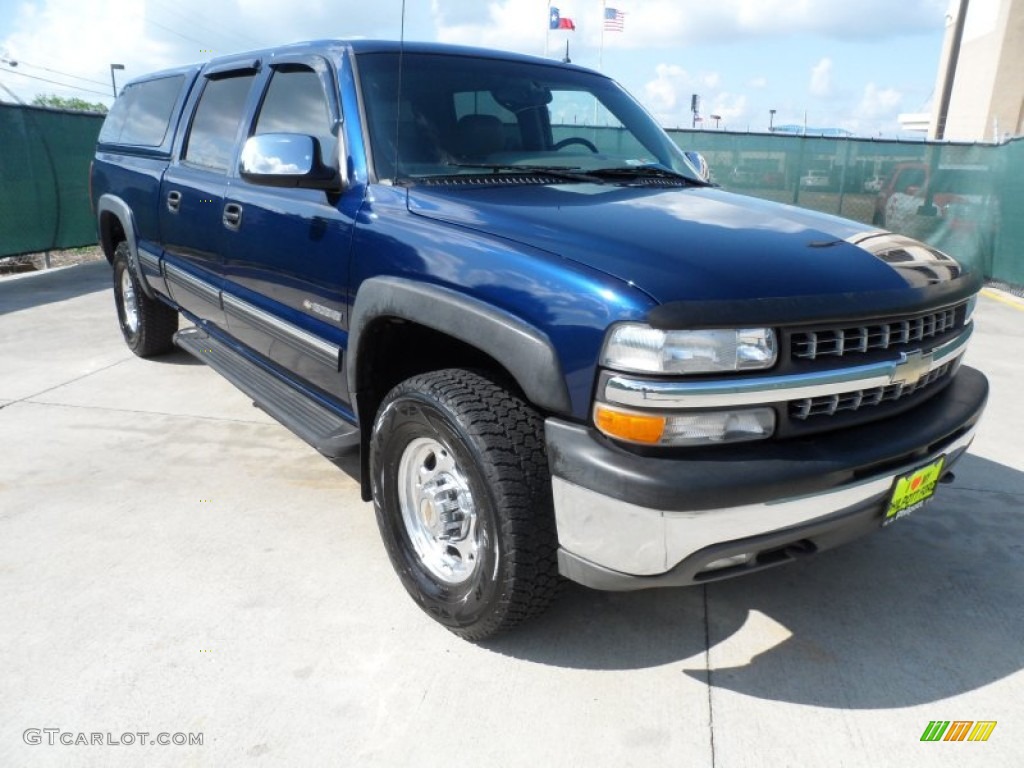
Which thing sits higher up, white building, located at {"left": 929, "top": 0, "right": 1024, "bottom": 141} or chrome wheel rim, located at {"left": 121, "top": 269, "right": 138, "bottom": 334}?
white building, located at {"left": 929, "top": 0, "right": 1024, "bottom": 141}

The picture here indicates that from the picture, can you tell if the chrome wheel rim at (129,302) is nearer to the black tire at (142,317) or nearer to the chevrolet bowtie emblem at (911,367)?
the black tire at (142,317)

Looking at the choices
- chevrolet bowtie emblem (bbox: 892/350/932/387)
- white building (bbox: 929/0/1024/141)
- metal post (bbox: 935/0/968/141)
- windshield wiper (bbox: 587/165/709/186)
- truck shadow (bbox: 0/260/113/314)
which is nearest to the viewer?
chevrolet bowtie emblem (bbox: 892/350/932/387)

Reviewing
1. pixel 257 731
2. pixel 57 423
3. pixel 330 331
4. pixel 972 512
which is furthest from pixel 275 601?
pixel 972 512

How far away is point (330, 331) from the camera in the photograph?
297cm

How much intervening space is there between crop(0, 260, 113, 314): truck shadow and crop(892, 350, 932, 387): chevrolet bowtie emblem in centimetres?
768

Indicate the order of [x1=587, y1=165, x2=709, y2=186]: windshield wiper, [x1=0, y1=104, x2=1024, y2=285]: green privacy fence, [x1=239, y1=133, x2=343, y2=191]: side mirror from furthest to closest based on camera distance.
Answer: [x1=0, y1=104, x2=1024, y2=285]: green privacy fence, [x1=587, y1=165, x2=709, y2=186]: windshield wiper, [x1=239, y1=133, x2=343, y2=191]: side mirror

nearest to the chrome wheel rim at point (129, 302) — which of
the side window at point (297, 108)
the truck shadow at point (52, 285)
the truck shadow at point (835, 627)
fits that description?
the truck shadow at point (52, 285)

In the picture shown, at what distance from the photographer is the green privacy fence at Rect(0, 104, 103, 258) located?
30.3 ft

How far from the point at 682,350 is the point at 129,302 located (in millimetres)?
4999

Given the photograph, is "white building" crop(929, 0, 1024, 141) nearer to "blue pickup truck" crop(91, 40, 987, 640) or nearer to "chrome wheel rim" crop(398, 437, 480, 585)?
"blue pickup truck" crop(91, 40, 987, 640)

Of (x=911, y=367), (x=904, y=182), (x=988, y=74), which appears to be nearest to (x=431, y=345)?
(x=911, y=367)

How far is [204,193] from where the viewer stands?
3.82m

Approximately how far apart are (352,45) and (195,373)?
308cm

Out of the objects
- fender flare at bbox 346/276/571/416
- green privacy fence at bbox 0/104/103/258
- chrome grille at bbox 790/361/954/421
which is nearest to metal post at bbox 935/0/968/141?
green privacy fence at bbox 0/104/103/258
